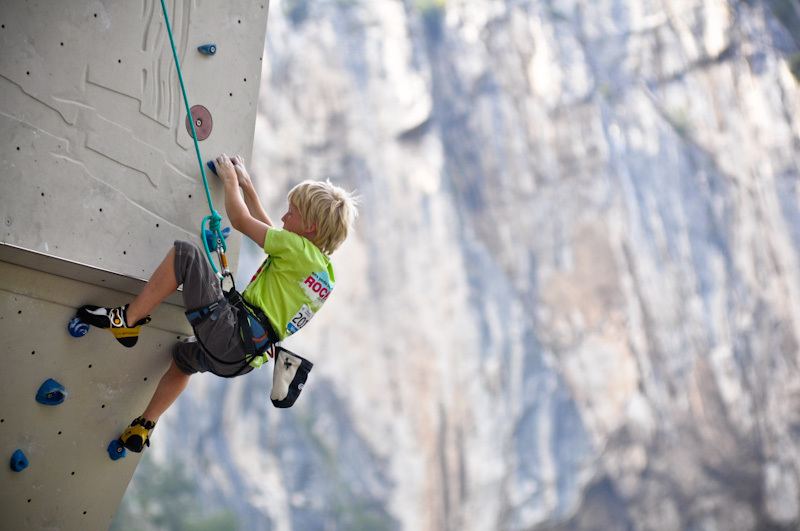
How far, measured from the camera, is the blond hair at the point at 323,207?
1781 millimetres

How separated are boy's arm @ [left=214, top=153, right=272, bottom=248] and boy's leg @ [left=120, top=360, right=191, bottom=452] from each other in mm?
420

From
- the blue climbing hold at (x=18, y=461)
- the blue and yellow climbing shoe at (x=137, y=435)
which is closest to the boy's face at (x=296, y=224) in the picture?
the blue and yellow climbing shoe at (x=137, y=435)

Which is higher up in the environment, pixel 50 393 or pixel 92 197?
pixel 92 197

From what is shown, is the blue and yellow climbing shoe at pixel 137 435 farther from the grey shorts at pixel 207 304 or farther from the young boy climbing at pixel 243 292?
the grey shorts at pixel 207 304

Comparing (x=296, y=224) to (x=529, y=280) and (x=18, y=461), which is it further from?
(x=529, y=280)

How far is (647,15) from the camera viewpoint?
433 inches

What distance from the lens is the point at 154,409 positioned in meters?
1.87

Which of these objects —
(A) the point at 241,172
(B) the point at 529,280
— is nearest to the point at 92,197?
(A) the point at 241,172

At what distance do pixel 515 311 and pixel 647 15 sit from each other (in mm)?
4982

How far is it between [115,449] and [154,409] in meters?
0.14

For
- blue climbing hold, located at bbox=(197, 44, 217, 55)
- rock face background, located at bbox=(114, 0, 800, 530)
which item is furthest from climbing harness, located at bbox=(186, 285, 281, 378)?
rock face background, located at bbox=(114, 0, 800, 530)

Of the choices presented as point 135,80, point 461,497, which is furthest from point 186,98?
point 461,497

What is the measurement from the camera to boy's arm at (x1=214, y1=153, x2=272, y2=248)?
1.76 meters

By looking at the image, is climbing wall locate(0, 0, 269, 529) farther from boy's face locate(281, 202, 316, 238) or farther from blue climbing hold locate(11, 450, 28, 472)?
boy's face locate(281, 202, 316, 238)
